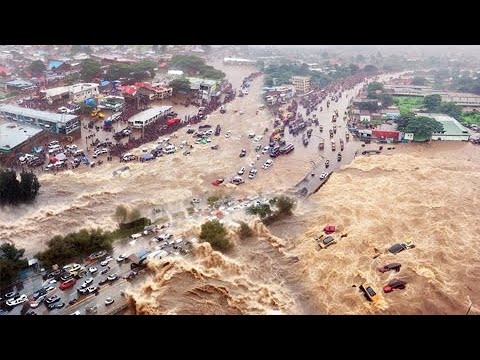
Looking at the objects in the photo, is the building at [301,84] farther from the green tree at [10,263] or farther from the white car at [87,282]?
the green tree at [10,263]

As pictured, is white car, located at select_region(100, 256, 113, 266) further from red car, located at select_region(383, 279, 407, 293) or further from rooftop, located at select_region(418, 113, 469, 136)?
rooftop, located at select_region(418, 113, 469, 136)

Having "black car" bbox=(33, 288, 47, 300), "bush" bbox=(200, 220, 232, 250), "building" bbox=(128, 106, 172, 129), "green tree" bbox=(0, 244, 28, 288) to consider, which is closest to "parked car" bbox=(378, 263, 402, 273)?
"bush" bbox=(200, 220, 232, 250)

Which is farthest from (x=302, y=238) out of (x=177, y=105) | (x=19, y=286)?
(x=177, y=105)

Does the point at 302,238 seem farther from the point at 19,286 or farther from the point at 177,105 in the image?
the point at 177,105

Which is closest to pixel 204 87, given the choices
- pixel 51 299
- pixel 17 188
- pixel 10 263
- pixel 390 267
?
pixel 17 188

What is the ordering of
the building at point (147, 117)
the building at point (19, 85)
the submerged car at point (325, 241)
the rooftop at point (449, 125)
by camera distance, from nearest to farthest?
the submerged car at point (325, 241) → the building at point (147, 117) → the building at point (19, 85) → the rooftop at point (449, 125)

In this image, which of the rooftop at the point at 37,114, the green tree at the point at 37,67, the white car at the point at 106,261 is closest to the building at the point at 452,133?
the white car at the point at 106,261
